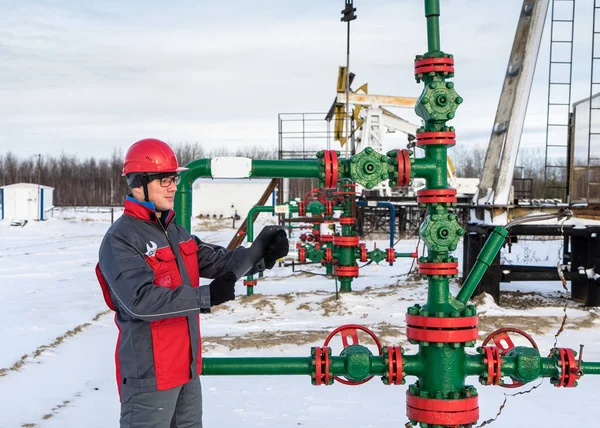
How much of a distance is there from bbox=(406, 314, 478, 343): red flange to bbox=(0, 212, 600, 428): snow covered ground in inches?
65.0

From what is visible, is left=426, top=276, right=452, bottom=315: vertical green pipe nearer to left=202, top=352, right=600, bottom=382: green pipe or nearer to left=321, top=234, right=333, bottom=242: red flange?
left=202, top=352, right=600, bottom=382: green pipe

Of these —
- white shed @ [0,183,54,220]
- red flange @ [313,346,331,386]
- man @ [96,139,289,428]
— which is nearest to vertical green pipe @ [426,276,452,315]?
red flange @ [313,346,331,386]

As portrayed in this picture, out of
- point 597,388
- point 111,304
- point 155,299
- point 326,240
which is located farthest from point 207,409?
point 326,240

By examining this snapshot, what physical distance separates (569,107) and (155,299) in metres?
7.69

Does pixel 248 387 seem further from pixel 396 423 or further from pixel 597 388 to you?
pixel 597 388

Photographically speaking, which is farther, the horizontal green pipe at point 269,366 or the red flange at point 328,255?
the red flange at point 328,255

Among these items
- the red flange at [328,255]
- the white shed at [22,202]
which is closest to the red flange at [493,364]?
the red flange at [328,255]

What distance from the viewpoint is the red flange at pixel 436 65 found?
2715mm

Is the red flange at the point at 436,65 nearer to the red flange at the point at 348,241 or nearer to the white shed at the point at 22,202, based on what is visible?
the red flange at the point at 348,241

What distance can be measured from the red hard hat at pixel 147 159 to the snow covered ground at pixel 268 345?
2.17m

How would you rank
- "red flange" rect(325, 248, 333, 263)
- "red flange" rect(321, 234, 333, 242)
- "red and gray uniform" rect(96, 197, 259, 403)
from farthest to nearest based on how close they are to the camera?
"red flange" rect(321, 234, 333, 242) < "red flange" rect(325, 248, 333, 263) < "red and gray uniform" rect(96, 197, 259, 403)

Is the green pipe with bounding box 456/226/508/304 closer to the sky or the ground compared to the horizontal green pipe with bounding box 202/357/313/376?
closer to the sky

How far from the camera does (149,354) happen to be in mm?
2355

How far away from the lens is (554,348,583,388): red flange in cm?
264
